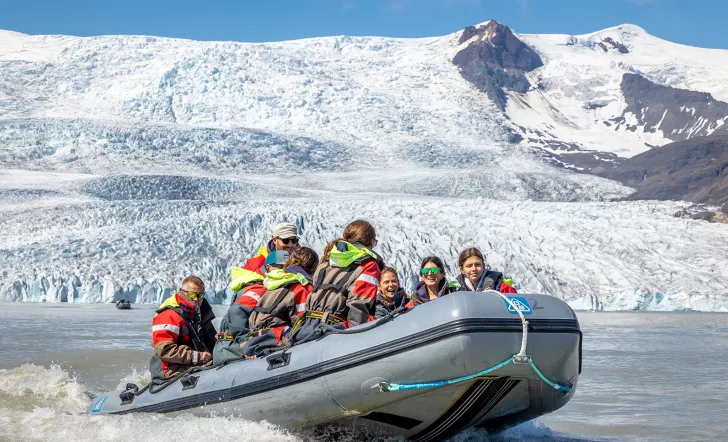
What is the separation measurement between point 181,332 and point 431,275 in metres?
1.84

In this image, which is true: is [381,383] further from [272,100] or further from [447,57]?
[447,57]

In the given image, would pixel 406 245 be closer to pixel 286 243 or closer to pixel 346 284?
pixel 286 243

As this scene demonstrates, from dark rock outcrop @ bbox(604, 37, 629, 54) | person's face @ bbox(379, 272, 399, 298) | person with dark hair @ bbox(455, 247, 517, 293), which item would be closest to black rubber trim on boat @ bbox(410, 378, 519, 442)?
person with dark hair @ bbox(455, 247, 517, 293)

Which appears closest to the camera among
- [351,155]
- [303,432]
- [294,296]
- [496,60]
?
[303,432]

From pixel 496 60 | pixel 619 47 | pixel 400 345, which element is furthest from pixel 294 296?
pixel 619 47

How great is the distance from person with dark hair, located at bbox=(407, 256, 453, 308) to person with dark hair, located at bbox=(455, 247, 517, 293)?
0.19 meters

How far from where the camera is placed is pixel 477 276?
5.00 meters

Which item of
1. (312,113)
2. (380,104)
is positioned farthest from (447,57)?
(312,113)

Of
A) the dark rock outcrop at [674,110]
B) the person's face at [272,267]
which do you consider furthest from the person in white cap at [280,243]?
the dark rock outcrop at [674,110]

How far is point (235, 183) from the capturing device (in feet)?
136

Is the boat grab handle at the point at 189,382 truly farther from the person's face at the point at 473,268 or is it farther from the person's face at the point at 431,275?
the person's face at the point at 473,268

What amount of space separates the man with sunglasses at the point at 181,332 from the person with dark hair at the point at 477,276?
1.84m

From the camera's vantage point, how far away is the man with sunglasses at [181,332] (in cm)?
554

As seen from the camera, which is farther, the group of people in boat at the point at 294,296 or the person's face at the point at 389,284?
the person's face at the point at 389,284
